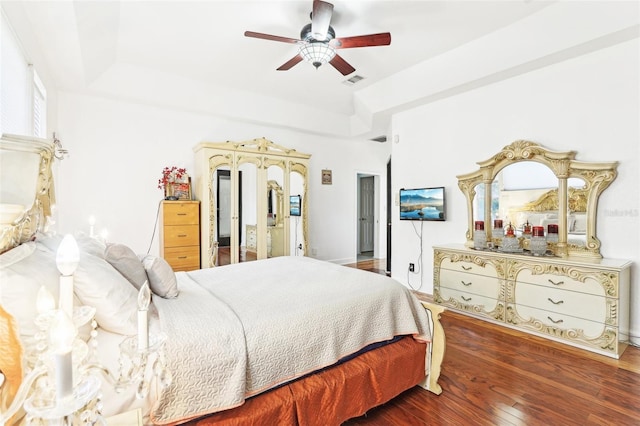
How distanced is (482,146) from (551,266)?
1.58 meters

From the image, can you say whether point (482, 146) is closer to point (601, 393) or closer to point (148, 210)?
point (601, 393)

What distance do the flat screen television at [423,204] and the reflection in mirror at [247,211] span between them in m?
2.16

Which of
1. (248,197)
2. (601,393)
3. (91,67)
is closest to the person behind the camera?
(601,393)

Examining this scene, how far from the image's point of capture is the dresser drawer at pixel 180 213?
379 cm

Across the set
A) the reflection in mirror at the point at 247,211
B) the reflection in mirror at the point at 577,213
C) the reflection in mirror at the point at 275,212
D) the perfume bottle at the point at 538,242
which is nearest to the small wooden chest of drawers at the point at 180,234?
the reflection in mirror at the point at 247,211

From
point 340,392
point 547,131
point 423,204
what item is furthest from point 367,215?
point 340,392

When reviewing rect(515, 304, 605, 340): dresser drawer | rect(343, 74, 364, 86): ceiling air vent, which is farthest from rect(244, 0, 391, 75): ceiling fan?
rect(515, 304, 605, 340): dresser drawer

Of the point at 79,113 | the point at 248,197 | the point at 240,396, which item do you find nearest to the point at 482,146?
the point at 248,197

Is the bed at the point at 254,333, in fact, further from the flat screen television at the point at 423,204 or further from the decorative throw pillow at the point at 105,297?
the flat screen television at the point at 423,204

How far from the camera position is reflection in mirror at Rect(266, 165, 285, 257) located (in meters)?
4.48

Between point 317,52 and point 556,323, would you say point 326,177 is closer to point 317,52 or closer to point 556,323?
point 317,52

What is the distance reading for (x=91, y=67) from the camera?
3.10m

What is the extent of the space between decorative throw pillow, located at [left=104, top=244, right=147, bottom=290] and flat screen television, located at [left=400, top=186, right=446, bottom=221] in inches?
137

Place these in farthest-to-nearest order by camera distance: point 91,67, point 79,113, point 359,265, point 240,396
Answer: point 359,265 → point 79,113 → point 91,67 → point 240,396
